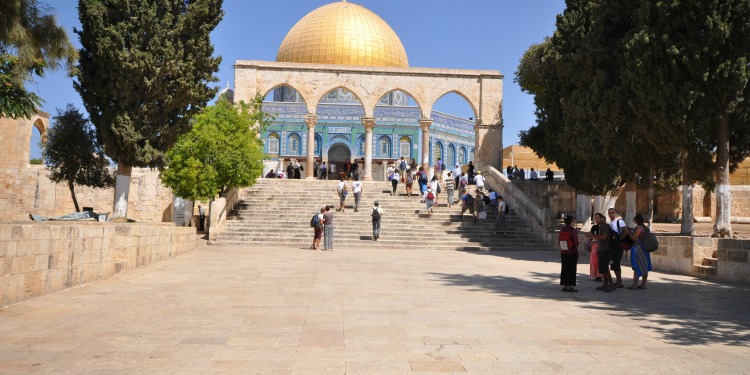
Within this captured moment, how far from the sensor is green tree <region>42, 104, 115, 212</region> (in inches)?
713

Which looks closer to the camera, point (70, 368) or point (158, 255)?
point (70, 368)

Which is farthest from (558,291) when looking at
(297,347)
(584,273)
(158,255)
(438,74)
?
(438,74)

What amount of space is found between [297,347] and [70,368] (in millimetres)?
1456

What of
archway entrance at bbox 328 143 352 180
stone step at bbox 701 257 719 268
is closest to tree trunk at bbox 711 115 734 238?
stone step at bbox 701 257 719 268

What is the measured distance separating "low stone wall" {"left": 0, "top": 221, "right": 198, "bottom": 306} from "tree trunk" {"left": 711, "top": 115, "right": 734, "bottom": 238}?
11.2m

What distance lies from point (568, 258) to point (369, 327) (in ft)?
12.4

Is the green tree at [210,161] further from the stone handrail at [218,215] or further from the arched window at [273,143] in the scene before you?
the arched window at [273,143]

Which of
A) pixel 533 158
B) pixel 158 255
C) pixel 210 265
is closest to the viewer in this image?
pixel 210 265

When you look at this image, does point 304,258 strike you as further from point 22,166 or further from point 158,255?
point 22,166

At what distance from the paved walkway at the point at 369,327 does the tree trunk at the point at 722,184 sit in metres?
4.11

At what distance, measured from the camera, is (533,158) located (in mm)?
35406

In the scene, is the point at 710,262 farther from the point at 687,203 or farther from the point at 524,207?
the point at 524,207

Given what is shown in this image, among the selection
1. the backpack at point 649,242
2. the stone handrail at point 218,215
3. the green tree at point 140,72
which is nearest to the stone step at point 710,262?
the backpack at point 649,242

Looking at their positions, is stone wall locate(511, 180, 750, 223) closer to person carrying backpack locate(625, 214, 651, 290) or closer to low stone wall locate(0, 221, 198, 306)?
person carrying backpack locate(625, 214, 651, 290)
